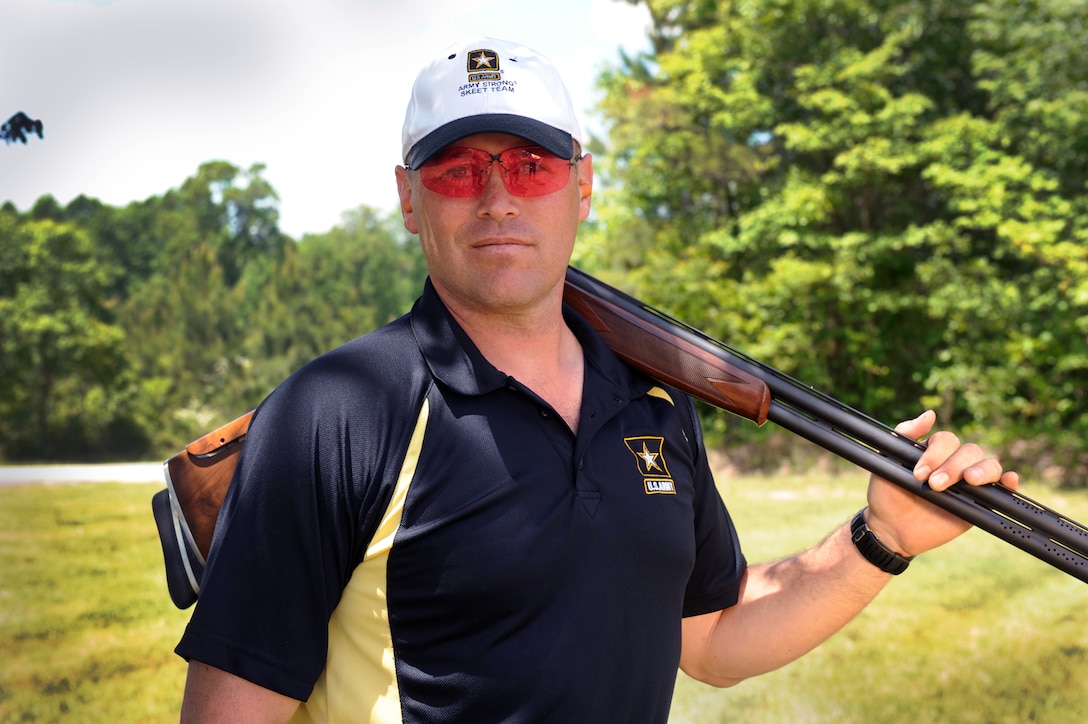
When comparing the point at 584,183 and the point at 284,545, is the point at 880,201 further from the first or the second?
the point at 284,545

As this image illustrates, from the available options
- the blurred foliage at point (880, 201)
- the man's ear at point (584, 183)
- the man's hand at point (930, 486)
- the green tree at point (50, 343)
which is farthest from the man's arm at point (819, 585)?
the green tree at point (50, 343)

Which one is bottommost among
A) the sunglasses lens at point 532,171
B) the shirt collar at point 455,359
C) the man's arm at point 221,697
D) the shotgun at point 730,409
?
the man's arm at point 221,697

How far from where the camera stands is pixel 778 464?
54.1ft

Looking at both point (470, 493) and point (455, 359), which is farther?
point (455, 359)

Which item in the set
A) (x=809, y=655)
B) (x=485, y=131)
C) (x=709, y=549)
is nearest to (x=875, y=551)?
(x=709, y=549)

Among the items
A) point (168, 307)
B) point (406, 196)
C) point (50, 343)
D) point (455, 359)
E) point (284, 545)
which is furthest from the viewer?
point (168, 307)

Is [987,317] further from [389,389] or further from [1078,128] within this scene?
[389,389]

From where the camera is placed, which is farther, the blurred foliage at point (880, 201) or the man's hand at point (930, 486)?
the blurred foliage at point (880, 201)

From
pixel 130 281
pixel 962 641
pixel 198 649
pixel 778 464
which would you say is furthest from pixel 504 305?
pixel 130 281

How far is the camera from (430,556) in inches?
56.1

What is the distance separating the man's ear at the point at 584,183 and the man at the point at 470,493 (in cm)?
1

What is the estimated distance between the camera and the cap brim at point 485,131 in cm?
160

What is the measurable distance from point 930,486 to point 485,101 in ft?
3.55

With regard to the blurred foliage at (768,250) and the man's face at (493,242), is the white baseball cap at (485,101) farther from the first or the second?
the blurred foliage at (768,250)
